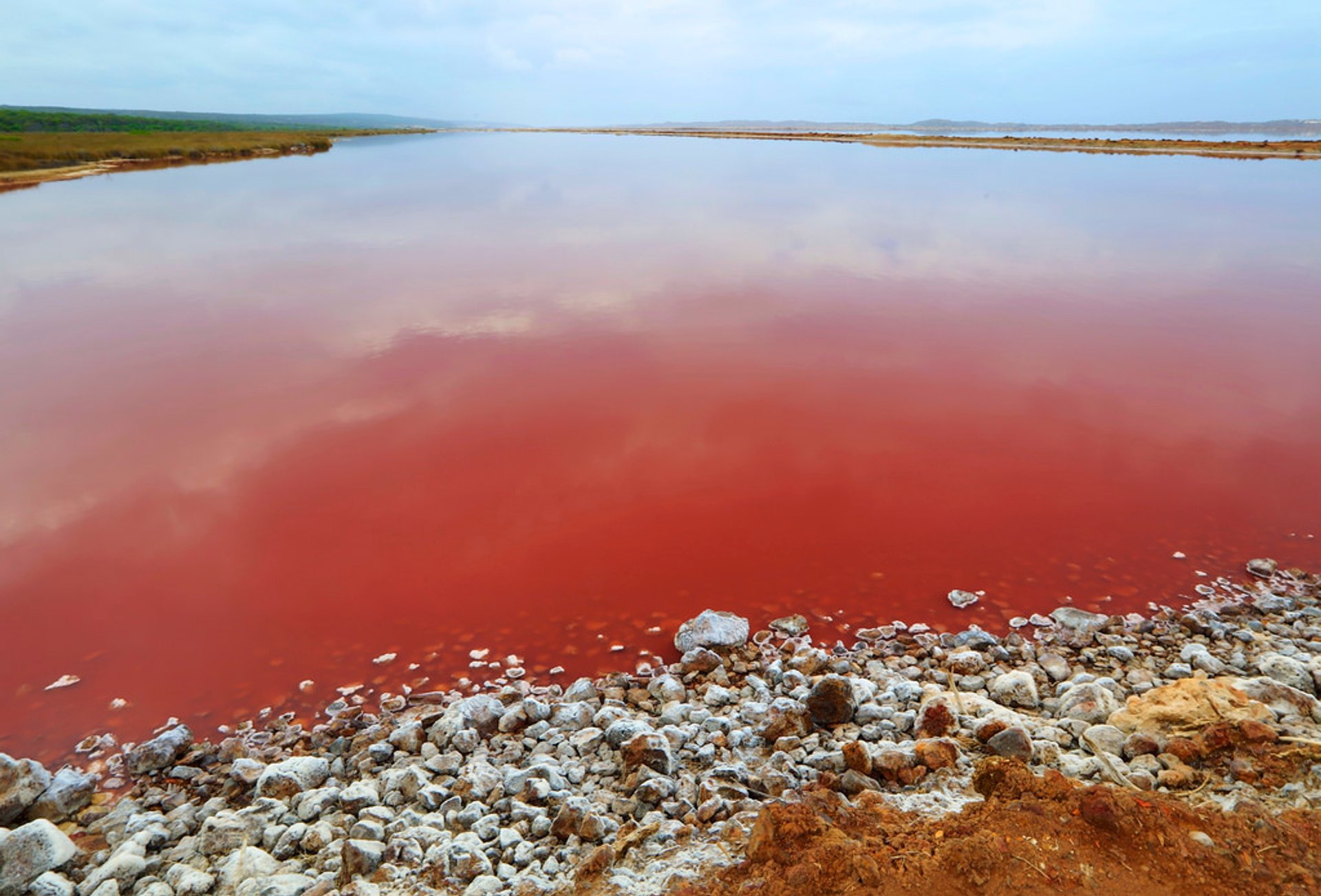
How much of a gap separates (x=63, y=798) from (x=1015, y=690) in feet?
20.5

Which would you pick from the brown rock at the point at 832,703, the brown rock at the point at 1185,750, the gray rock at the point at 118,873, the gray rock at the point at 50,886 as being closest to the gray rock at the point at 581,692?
the brown rock at the point at 832,703

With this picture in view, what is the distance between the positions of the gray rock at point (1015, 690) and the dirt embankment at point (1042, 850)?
123cm

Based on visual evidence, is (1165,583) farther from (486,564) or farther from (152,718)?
(152,718)

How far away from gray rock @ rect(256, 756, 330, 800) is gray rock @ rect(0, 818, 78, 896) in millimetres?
920

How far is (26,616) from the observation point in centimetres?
605

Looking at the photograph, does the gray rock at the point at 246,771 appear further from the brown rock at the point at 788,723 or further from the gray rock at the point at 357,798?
the brown rock at the point at 788,723

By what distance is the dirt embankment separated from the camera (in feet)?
10.2

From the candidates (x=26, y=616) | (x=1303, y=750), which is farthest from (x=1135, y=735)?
(x=26, y=616)

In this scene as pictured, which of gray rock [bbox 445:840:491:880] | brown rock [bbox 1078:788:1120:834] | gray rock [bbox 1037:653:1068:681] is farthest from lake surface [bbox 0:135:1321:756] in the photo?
brown rock [bbox 1078:788:1120:834]

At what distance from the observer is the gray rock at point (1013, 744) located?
4.15 m

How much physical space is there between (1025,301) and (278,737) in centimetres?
1578

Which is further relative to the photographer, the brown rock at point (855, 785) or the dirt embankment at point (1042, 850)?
the brown rock at point (855, 785)

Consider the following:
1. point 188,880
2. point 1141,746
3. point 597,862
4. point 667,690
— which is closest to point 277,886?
point 188,880

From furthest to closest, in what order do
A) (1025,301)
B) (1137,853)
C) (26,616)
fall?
(1025,301) < (26,616) < (1137,853)
